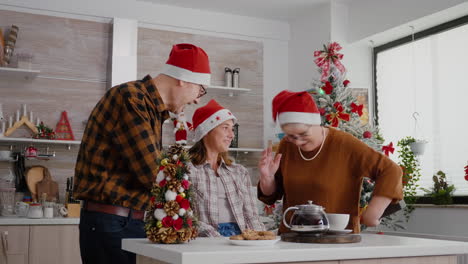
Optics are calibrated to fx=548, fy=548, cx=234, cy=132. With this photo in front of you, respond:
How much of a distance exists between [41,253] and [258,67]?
289 centimetres

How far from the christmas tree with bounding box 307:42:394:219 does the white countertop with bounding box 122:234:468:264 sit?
7.99 ft

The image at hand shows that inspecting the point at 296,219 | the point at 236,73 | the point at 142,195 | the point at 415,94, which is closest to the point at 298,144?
the point at 296,219

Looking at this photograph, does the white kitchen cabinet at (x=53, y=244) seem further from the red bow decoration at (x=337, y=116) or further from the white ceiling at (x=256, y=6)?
the white ceiling at (x=256, y=6)

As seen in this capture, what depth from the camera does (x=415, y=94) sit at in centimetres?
495

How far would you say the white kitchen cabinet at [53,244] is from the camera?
4.11 metres

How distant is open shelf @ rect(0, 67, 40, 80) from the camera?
4578mm

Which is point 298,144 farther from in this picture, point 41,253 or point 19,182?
point 19,182

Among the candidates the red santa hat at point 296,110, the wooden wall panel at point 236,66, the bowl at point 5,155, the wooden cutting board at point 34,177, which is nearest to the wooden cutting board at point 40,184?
the wooden cutting board at point 34,177

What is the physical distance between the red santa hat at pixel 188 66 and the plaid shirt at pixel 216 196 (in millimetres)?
555

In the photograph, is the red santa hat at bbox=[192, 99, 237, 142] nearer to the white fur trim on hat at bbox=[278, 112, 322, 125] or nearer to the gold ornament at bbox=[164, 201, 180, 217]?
the white fur trim on hat at bbox=[278, 112, 322, 125]

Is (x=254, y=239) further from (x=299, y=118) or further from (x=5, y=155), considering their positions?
(x=5, y=155)

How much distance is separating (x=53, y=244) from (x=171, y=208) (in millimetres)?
2737

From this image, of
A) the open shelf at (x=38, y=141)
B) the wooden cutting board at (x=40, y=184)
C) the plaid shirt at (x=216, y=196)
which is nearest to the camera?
Answer: the plaid shirt at (x=216, y=196)

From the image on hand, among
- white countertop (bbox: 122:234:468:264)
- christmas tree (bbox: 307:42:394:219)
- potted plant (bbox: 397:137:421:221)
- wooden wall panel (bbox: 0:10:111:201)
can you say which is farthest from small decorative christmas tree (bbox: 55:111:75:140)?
white countertop (bbox: 122:234:468:264)
